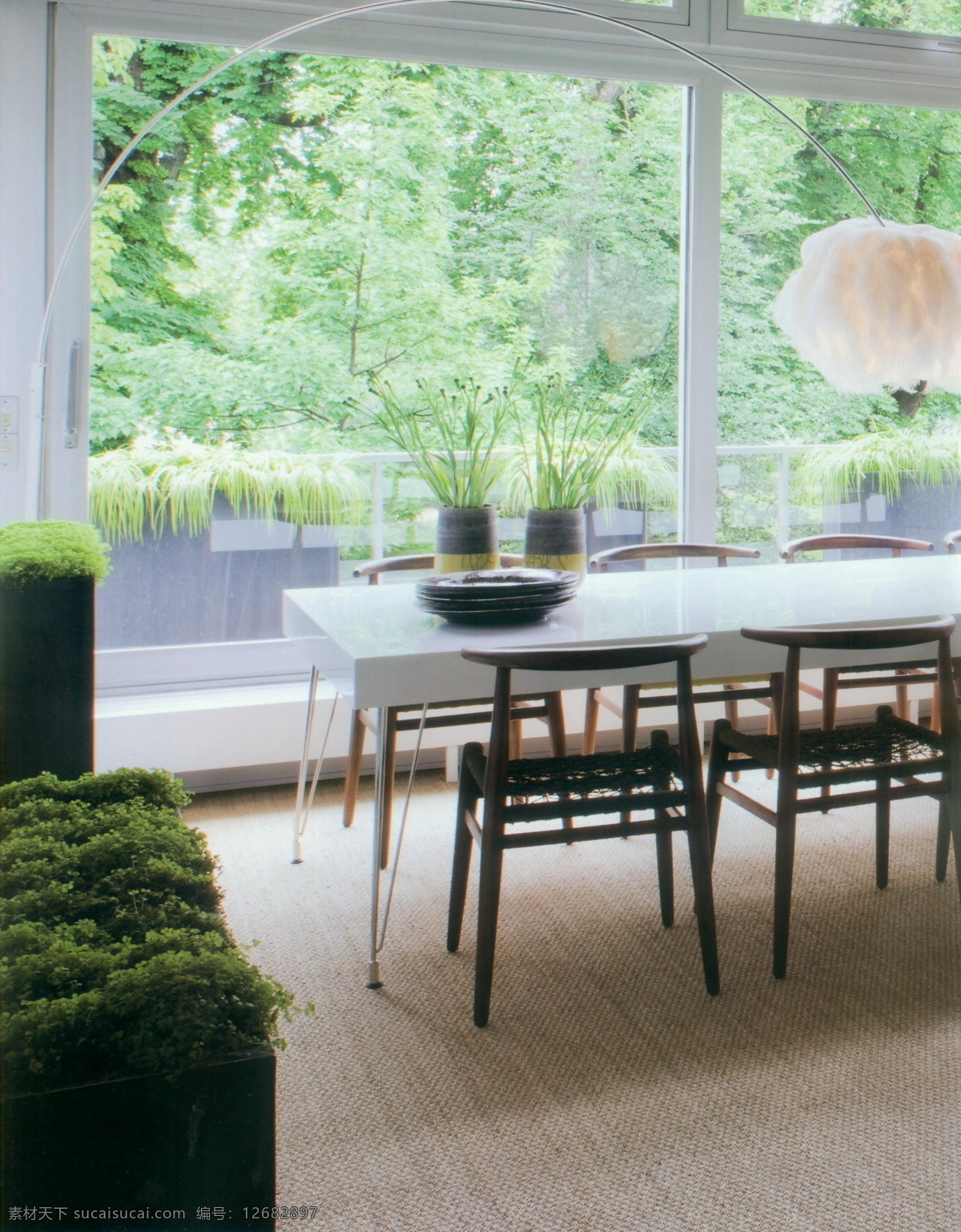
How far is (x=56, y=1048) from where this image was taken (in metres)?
0.92

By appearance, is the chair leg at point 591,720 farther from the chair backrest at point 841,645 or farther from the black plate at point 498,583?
the chair backrest at point 841,645

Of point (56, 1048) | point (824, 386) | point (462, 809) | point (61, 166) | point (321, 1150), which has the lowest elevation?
point (321, 1150)

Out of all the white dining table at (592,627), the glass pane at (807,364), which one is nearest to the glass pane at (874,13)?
the glass pane at (807,364)

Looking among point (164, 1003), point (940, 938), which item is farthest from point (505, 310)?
point (164, 1003)

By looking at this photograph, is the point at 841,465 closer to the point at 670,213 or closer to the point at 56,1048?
the point at 670,213

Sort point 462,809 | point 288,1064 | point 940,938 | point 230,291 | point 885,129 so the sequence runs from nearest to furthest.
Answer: point 288,1064
point 462,809
point 940,938
point 230,291
point 885,129

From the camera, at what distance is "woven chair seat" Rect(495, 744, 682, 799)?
2232 millimetres

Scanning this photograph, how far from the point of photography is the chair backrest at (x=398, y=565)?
323 centimetres

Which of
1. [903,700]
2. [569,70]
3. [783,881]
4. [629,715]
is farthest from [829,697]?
[569,70]

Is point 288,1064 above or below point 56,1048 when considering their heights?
below

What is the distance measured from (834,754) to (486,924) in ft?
2.77

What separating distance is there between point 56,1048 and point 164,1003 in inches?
3.4

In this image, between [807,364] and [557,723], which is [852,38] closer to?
[807,364]

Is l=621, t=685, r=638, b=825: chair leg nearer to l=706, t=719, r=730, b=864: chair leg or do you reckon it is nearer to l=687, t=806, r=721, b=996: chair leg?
l=706, t=719, r=730, b=864: chair leg
